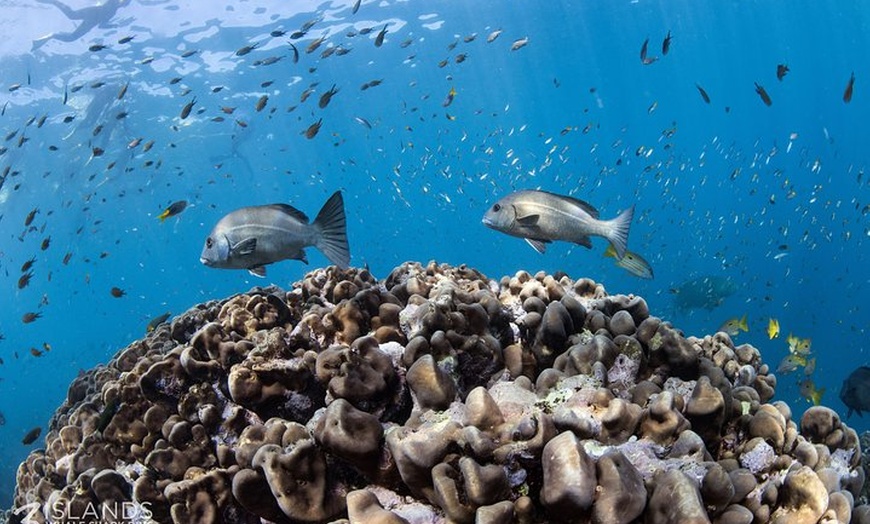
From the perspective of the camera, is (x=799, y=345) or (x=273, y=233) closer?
(x=273, y=233)

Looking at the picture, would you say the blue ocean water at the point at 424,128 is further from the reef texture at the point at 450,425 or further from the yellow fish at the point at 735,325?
the reef texture at the point at 450,425

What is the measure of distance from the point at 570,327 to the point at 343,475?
6.07ft

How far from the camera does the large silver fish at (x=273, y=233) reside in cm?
434

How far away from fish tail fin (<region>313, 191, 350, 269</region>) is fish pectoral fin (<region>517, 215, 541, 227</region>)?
4.70 feet

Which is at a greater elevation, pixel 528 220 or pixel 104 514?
pixel 528 220

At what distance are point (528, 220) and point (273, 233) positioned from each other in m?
2.05

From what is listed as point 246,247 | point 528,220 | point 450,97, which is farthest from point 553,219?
point 450,97

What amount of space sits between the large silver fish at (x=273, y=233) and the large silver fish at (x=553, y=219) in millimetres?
1299

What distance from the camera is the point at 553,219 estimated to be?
14.9ft

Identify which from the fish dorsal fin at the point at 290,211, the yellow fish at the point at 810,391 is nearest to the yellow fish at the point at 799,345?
the yellow fish at the point at 810,391

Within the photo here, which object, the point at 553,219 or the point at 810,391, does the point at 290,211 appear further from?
the point at 810,391

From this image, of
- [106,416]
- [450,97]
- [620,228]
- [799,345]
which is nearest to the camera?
[106,416]

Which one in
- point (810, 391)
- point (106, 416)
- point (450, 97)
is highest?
point (450, 97)

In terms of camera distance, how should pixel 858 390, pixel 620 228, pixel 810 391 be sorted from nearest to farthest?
pixel 620 228
pixel 810 391
pixel 858 390
